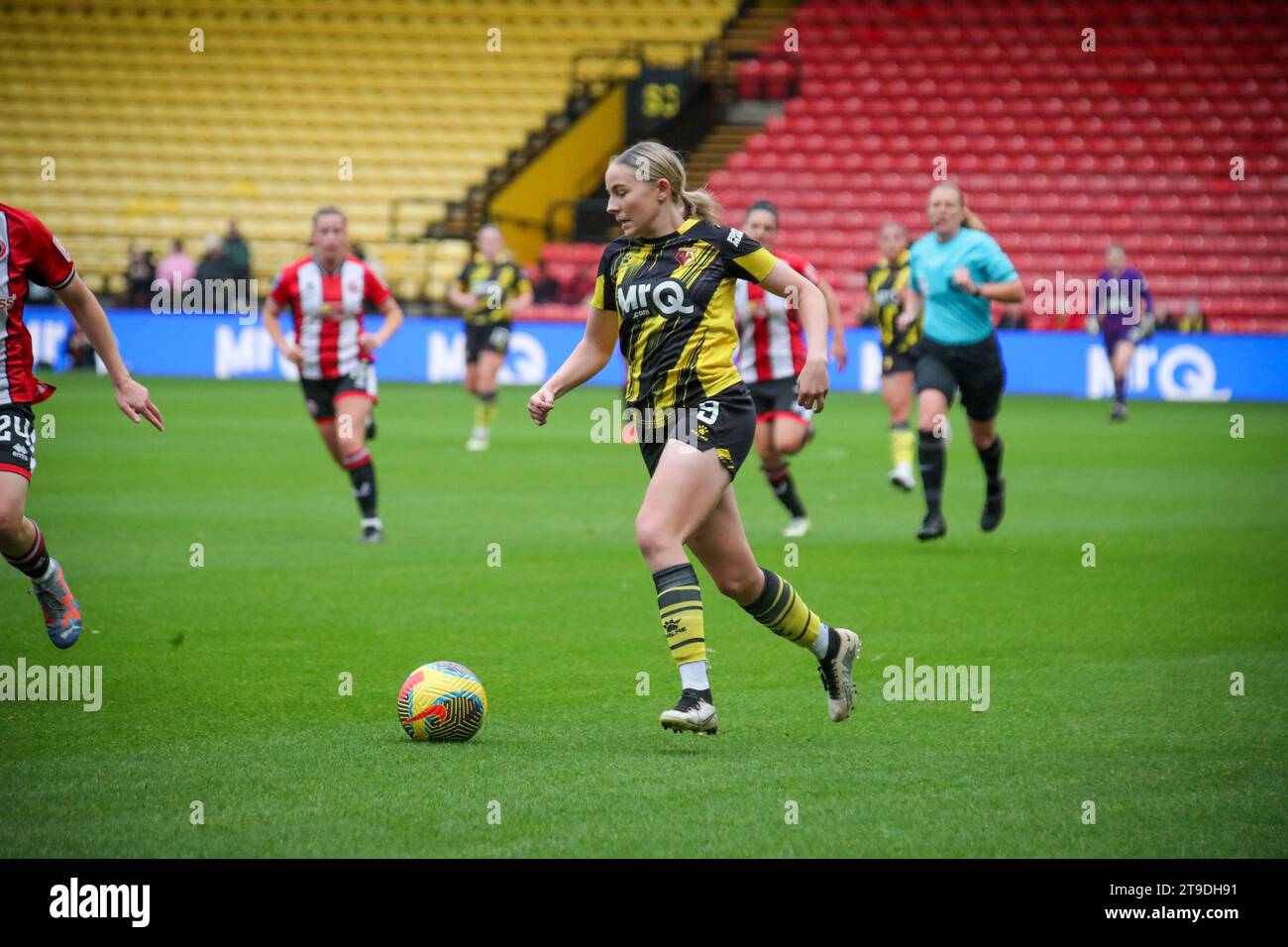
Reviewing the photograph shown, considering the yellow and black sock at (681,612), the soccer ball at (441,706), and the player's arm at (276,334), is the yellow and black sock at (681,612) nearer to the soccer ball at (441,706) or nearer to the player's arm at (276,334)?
the soccer ball at (441,706)

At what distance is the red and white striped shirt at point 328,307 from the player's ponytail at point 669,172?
6.07 metres

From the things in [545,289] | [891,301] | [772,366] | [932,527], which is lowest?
[932,527]

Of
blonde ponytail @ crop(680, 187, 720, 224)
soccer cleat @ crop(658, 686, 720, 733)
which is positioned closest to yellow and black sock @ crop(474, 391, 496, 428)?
blonde ponytail @ crop(680, 187, 720, 224)

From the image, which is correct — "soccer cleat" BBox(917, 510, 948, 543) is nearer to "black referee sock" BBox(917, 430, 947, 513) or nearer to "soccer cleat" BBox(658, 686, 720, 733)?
"black referee sock" BBox(917, 430, 947, 513)

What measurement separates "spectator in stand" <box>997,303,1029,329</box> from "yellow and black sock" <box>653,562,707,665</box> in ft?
77.7

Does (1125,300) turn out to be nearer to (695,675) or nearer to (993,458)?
(993,458)

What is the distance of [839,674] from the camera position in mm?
6695

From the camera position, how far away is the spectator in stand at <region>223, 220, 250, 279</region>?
2980cm

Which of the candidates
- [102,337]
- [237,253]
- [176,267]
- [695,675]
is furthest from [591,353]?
[176,267]

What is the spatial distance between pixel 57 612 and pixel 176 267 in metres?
23.3

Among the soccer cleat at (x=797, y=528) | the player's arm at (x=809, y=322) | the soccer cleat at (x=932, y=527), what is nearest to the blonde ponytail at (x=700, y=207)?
the player's arm at (x=809, y=322)

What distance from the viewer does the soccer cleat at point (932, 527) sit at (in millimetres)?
12352

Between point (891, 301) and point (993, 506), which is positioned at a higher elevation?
point (891, 301)
